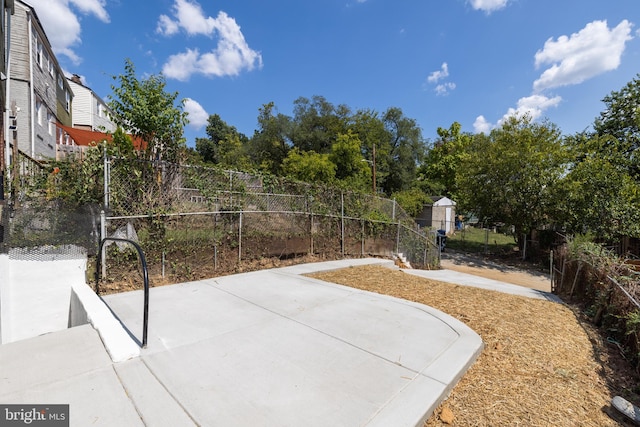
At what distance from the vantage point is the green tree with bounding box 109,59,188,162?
516 centimetres

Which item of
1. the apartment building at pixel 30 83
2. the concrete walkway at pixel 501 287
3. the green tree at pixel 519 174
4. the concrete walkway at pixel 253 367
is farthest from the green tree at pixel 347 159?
the concrete walkway at pixel 253 367

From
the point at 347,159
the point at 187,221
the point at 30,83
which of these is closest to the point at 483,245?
the point at 347,159

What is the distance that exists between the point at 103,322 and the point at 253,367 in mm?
1746

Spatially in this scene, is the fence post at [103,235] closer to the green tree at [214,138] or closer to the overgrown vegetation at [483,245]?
the overgrown vegetation at [483,245]

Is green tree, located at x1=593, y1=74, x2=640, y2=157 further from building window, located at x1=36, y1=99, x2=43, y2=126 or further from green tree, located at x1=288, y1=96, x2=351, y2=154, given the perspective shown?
building window, located at x1=36, y1=99, x2=43, y2=126

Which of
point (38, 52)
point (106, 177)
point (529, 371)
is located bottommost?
point (529, 371)

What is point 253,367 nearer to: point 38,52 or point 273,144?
point 38,52

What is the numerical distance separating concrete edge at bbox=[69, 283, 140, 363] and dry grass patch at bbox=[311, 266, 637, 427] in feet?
8.33

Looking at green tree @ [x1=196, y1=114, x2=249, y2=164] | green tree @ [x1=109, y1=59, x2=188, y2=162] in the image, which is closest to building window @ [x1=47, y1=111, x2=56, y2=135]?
green tree @ [x1=109, y1=59, x2=188, y2=162]

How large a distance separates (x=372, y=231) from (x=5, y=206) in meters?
8.43

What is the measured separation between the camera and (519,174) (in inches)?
548

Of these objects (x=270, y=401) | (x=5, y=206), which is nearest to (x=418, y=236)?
(x=270, y=401)

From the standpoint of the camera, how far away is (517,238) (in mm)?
16938

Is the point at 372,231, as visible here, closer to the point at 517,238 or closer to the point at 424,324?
the point at 424,324
